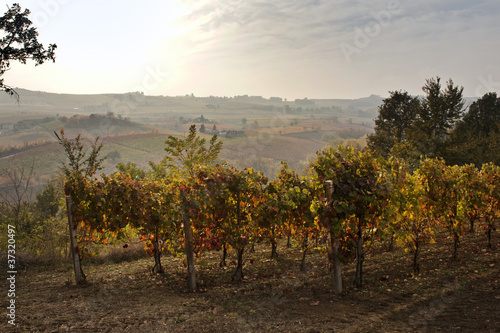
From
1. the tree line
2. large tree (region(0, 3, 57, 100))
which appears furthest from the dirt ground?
the tree line

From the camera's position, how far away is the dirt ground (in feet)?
16.1

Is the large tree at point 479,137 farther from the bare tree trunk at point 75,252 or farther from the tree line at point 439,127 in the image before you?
the bare tree trunk at point 75,252

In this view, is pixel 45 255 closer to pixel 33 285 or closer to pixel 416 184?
pixel 33 285

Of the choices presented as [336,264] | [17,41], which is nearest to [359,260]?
[336,264]

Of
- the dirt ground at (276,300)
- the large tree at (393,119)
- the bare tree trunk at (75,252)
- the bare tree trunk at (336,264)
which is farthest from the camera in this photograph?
the large tree at (393,119)

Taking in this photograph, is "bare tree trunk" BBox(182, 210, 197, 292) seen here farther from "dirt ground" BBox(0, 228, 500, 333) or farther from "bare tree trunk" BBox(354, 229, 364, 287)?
"bare tree trunk" BBox(354, 229, 364, 287)

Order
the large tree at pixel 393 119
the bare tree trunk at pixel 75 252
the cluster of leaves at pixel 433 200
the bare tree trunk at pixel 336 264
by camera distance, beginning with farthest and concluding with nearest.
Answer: the large tree at pixel 393 119
the bare tree trunk at pixel 75 252
the cluster of leaves at pixel 433 200
the bare tree trunk at pixel 336 264

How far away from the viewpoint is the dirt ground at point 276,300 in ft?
16.1

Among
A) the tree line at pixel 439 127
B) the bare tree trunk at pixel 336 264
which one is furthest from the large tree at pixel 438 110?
the bare tree trunk at pixel 336 264

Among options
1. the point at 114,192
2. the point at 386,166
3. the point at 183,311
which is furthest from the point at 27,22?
the point at 386,166

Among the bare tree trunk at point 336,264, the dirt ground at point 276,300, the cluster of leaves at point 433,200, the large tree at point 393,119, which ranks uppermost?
the large tree at point 393,119

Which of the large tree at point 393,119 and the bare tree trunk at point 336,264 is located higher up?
the large tree at point 393,119

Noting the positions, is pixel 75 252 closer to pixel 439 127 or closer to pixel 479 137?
pixel 439 127

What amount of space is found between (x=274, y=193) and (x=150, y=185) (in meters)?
3.18
